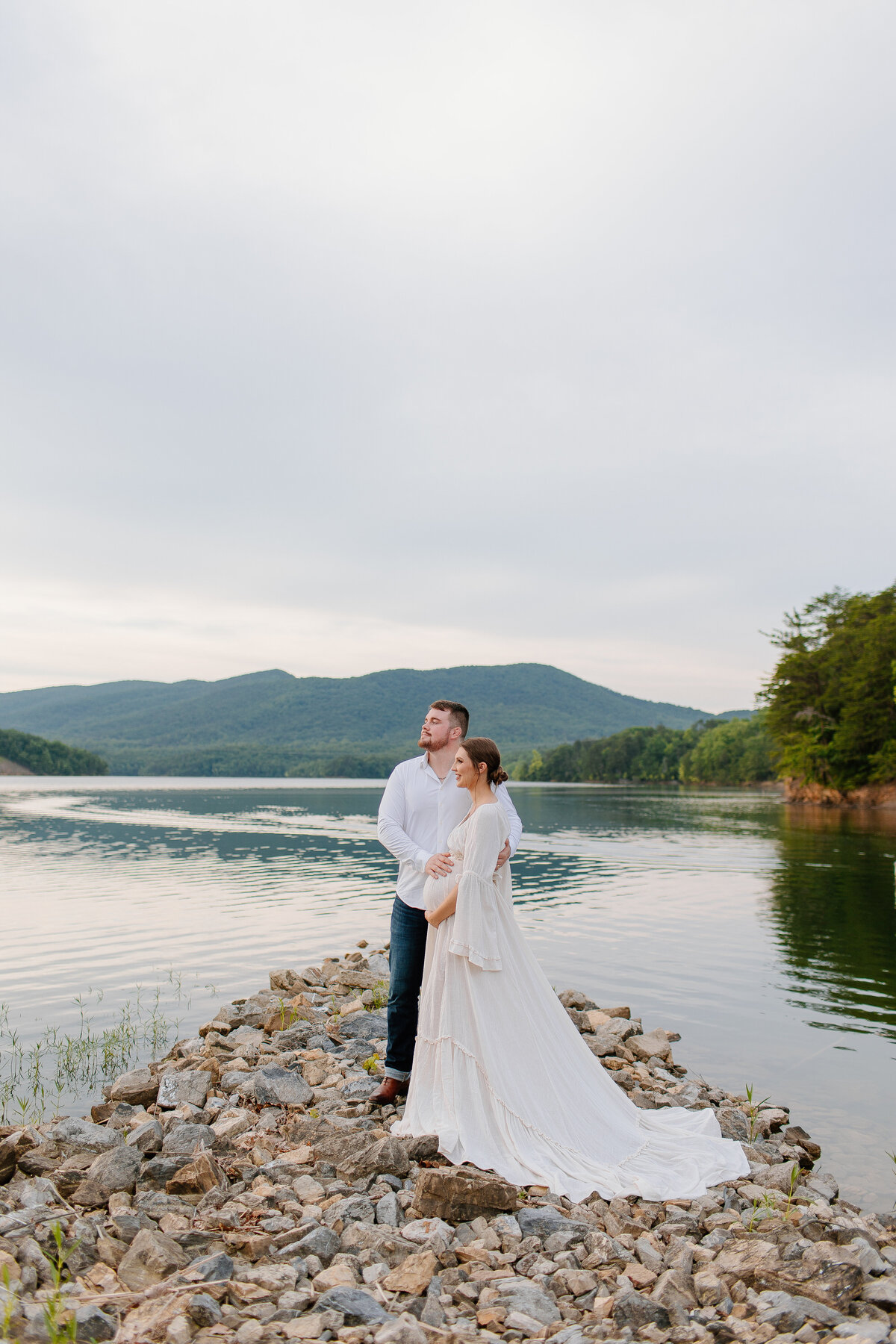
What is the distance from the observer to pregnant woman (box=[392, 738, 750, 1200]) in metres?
5.64

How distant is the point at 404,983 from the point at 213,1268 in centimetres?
273

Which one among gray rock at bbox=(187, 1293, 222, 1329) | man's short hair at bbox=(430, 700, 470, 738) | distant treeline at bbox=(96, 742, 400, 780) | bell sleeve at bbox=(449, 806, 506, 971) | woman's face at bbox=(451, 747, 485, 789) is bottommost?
distant treeline at bbox=(96, 742, 400, 780)

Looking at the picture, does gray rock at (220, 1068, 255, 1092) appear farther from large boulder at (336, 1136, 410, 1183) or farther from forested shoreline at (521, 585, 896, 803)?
forested shoreline at (521, 585, 896, 803)

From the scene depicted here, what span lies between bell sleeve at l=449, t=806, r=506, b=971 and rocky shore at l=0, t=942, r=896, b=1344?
1215 mm

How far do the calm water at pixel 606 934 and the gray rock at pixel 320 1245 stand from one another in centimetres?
391

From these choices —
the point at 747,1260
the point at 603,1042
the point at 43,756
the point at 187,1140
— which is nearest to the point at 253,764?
the point at 43,756

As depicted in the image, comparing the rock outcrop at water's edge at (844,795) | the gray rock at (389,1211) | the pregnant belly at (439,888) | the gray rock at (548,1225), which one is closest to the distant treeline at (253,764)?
the rock outcrop at water's edge at (844,795)

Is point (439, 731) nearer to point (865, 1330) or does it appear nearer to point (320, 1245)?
point (320, 1245)

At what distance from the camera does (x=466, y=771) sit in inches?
229

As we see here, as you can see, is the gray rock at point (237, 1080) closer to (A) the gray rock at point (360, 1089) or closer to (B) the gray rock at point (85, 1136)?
(A) the gray rock at point (360, 1089)

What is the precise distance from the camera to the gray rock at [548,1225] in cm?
488

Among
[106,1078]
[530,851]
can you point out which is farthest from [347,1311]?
[530,851]

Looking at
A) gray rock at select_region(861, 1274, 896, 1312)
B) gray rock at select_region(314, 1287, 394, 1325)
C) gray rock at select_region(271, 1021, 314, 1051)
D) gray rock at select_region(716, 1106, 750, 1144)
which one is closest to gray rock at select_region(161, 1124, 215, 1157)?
gray rock at select_region(314, 1287, 394, 1325)

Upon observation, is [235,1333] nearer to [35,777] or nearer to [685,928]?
[685,928]
